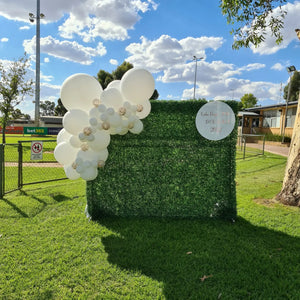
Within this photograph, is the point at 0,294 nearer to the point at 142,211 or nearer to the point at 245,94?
the point at 142,211

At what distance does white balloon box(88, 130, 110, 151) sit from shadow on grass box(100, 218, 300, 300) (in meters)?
1.44

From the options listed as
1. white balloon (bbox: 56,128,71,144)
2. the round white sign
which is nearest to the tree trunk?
the round white sign

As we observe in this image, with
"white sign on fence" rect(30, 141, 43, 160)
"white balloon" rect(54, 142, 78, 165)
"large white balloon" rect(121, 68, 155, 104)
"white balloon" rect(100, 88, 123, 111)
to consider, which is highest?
"large white balloon" rect(121, 68, 155, 104)

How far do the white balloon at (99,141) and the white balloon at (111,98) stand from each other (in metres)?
0.42

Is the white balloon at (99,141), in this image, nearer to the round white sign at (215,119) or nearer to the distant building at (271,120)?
the round white sign at (215,119)

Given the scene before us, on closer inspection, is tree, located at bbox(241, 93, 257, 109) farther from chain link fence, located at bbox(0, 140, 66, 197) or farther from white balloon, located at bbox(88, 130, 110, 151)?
white balloon, located at bbox(88, 130, 110, 151)

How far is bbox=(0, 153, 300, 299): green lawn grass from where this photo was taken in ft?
7.93

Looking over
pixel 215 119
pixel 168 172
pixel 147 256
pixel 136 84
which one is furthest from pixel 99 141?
pixel 215 119

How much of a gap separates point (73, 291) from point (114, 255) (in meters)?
0.72

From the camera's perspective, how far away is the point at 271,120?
25219 mm

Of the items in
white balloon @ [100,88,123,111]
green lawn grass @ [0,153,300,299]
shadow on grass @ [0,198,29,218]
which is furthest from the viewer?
shadow on grass @ [0,198,29,218]

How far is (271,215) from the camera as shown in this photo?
430 cm

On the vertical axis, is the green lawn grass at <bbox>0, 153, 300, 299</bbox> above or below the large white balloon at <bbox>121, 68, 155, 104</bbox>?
below

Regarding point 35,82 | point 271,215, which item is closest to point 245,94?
point 35,82
